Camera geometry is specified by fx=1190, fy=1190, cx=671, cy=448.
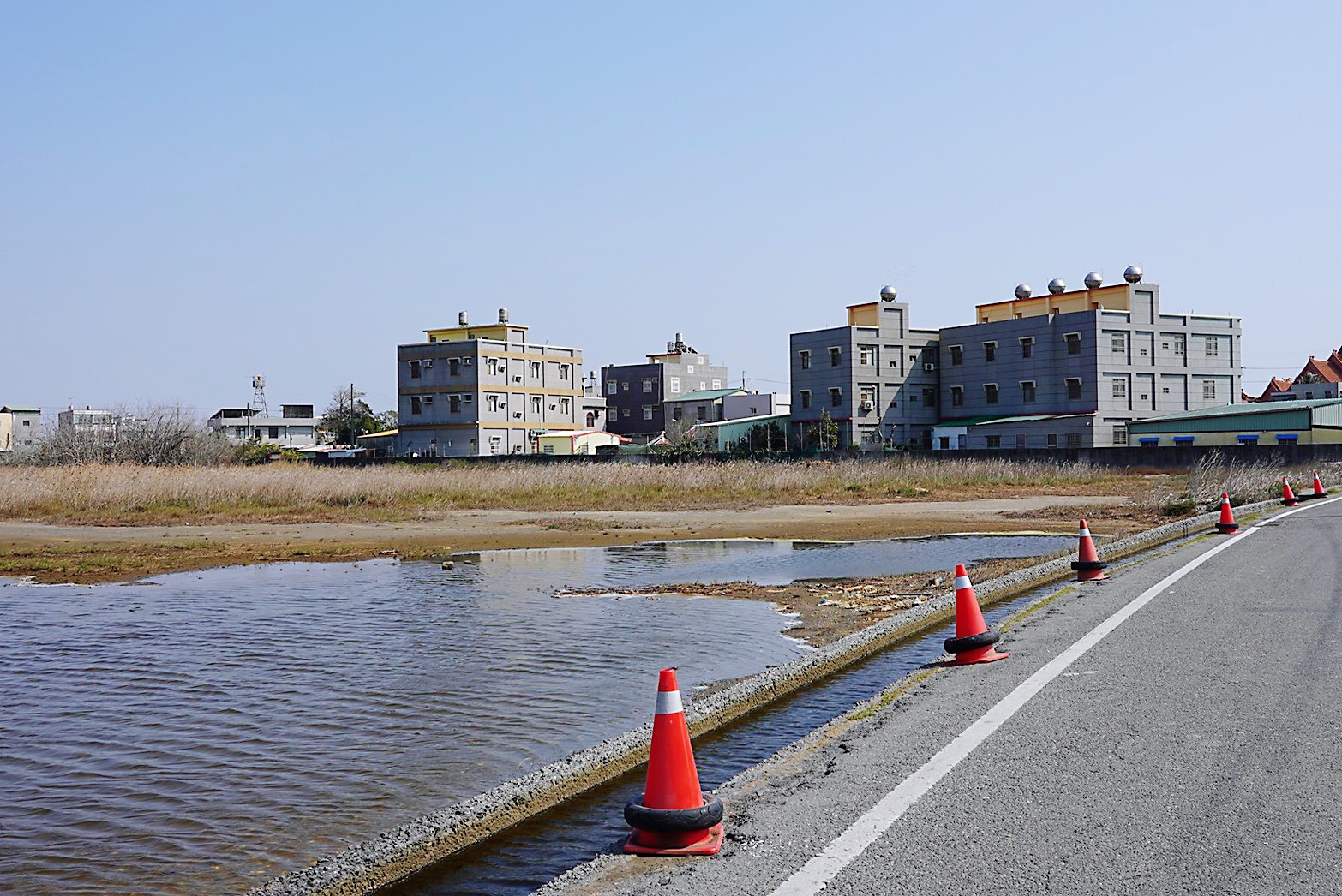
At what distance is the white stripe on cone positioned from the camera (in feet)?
17.4

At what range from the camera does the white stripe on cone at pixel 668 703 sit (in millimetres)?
5306

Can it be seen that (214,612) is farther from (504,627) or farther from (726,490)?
(726,490)

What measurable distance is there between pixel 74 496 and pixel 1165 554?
107 feet

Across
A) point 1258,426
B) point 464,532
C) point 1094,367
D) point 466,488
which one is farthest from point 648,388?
point 464,532

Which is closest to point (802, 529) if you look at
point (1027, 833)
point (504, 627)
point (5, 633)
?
point (504, 627)

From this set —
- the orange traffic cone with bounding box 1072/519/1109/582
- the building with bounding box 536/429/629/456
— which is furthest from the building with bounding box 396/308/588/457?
the orange traffic cone with bounding box 1072/519/1109/582

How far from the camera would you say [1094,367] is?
240 feet

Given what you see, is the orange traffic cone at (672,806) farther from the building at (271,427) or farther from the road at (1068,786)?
the building at (271,427)

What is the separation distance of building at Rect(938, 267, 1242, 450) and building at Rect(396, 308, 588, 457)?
3270 centimetres

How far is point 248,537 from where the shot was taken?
28.8 m

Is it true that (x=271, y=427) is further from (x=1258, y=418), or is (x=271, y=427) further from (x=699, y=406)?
(x=1258, y=418)

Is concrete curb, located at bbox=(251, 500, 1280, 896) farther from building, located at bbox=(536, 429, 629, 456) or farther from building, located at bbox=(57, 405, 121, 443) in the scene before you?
building, located at bbox=(536, 429, 629, 456)

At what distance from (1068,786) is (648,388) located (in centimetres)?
10494

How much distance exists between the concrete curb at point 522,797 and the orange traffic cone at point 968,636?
4.35 feet
